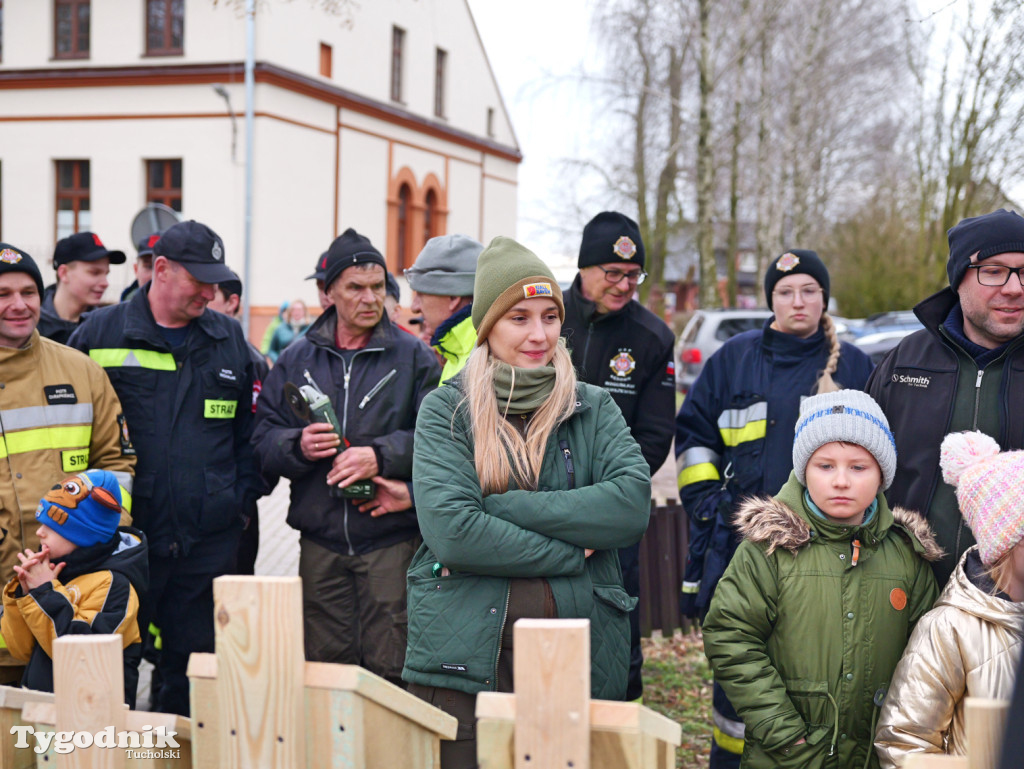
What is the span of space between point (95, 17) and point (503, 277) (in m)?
25.4

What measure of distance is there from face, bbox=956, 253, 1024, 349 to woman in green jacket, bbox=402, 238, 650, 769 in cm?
125

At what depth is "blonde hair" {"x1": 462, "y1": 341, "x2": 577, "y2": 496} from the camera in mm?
2719

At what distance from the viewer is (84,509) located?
3514 millimetres

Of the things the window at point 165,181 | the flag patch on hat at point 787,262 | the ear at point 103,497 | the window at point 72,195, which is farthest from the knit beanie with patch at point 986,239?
the window at point 72,195

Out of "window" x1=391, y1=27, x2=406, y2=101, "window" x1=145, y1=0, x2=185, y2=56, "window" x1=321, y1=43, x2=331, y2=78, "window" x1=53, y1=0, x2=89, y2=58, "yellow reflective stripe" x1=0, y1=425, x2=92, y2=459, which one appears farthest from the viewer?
"window" x1=391, y1=27, x2=406, y2=101

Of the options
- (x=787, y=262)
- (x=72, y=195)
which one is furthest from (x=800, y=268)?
(x=72, y=195)

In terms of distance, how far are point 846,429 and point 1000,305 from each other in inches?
27.7

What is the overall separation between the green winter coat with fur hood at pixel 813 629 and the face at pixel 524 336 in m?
0.84

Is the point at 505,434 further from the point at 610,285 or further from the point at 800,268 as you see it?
the point at 800,268

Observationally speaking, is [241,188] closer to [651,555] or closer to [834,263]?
[651,555]

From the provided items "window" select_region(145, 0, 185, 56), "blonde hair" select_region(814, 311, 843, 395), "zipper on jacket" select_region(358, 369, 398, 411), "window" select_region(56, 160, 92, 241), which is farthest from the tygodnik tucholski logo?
"window" select_region(56, 160, 92, 241)

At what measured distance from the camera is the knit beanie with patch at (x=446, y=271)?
14.3 feet

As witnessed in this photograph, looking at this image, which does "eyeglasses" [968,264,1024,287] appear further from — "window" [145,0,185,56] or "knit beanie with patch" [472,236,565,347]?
"window" [145,0,185,56]

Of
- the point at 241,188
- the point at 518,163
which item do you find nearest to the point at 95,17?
the point at 241,188
